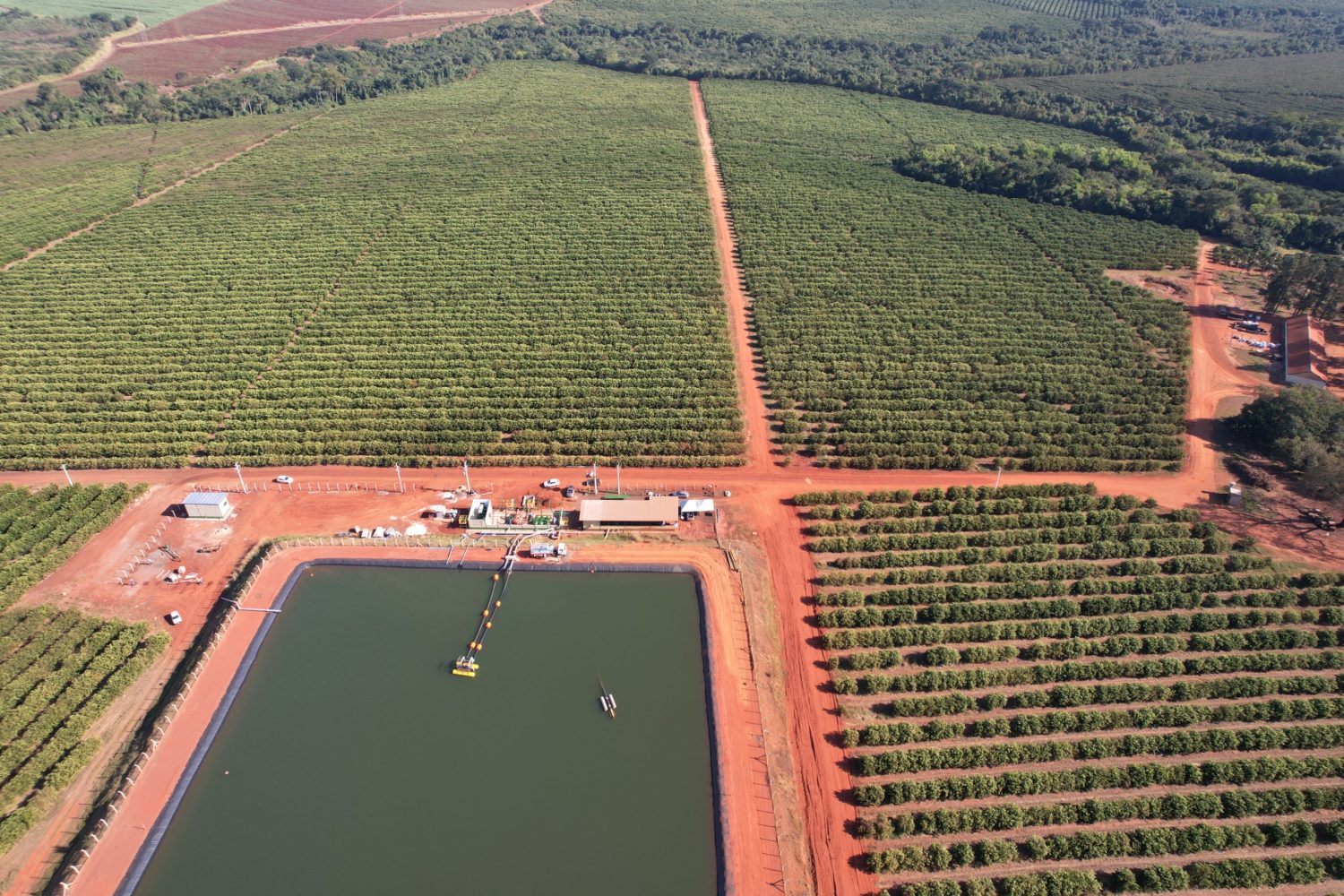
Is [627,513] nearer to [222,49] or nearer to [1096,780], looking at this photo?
[1096,780]

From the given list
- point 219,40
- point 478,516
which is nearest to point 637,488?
point 478,516

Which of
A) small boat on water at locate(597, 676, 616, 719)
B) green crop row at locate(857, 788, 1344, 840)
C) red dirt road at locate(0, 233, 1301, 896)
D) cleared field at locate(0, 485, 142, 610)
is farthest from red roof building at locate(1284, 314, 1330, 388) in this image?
cleared field at locate(0, 485, 142, 610)

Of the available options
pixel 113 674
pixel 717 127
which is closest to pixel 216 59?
pixel 717 127

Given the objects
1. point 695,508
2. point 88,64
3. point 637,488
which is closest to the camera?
point 695,508

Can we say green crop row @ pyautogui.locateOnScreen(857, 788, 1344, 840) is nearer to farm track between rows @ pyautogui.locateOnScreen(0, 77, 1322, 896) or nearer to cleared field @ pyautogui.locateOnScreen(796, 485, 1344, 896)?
cleared field @ pyautogui.locateOnScreen(796, 485, 1344, 896)

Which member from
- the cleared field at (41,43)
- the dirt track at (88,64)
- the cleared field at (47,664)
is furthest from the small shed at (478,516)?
the cleared field at (41,43)

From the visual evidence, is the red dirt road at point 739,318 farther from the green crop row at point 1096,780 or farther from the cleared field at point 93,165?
the cleared field at point 93,165

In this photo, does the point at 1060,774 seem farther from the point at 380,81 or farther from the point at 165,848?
the point at 380,81
